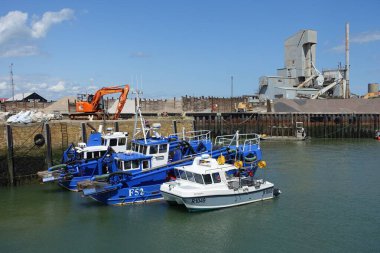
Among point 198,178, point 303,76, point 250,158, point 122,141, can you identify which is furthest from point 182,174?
point 303,76

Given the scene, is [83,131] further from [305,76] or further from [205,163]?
[305,76]

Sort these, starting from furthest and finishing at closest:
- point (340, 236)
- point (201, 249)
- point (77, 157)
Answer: point (77, 157) < point (340, 236) < point (201, 249)

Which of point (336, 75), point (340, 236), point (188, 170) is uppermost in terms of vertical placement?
point (336, 75)

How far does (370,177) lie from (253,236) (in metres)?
13.7

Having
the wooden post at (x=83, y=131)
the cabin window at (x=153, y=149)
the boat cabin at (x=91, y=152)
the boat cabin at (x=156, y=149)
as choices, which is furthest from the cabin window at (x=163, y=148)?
the wooden post at (x=83, y=131)

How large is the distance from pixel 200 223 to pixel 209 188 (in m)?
1.87

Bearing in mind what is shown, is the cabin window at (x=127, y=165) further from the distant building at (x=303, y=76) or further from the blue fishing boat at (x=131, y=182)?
the distant building at (x=303, y=76)

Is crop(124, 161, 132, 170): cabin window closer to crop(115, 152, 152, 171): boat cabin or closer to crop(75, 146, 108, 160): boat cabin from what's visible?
A: crop(115, 152, 152, 171): boat cabin

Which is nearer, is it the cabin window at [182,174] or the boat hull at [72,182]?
the cabin window at [182,174]

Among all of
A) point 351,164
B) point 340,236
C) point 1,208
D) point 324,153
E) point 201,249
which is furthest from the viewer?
point 324,153

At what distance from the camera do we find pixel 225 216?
17.8 m

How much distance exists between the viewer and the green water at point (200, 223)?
14742 millimetres

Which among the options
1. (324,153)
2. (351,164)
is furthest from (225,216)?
(324,153)

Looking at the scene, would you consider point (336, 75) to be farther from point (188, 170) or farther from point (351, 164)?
point (188, 170)
